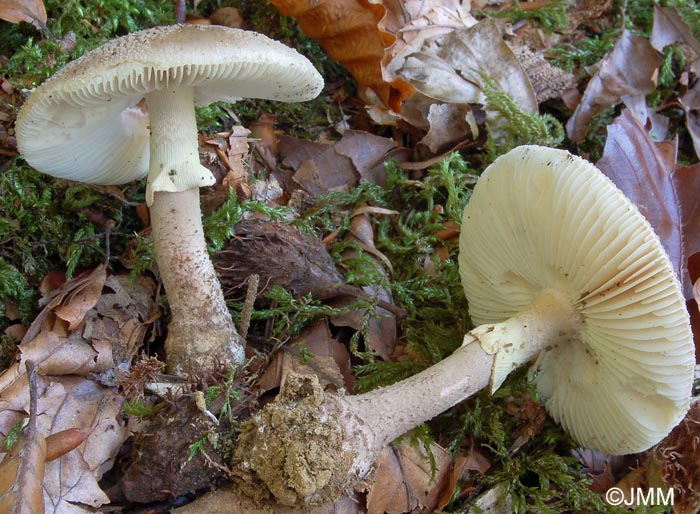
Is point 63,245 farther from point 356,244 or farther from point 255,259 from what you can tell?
point 356,244

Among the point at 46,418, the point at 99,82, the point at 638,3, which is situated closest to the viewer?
the point at 99,82

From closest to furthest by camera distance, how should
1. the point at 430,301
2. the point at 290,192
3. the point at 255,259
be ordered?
1. the point at 255,259
2. the point at 430,301
3. the point at 290,192

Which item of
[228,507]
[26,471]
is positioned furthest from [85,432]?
[228,507]

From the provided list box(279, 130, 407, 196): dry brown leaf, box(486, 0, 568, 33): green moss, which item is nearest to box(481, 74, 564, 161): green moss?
box(279, 130, 407, 196): dry brown leaf

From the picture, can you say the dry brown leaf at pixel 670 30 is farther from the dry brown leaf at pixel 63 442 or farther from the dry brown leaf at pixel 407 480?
the dry brown leaf at pixel 63 442

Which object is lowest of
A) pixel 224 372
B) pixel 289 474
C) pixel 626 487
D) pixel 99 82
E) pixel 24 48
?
pixel 626 487

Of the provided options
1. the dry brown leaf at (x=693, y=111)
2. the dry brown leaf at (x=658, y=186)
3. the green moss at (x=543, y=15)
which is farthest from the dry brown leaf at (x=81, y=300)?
the dry brown leaf at (x=693, y=111)

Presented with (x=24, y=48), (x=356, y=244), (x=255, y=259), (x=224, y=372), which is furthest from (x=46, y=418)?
(x=24, y=48)
